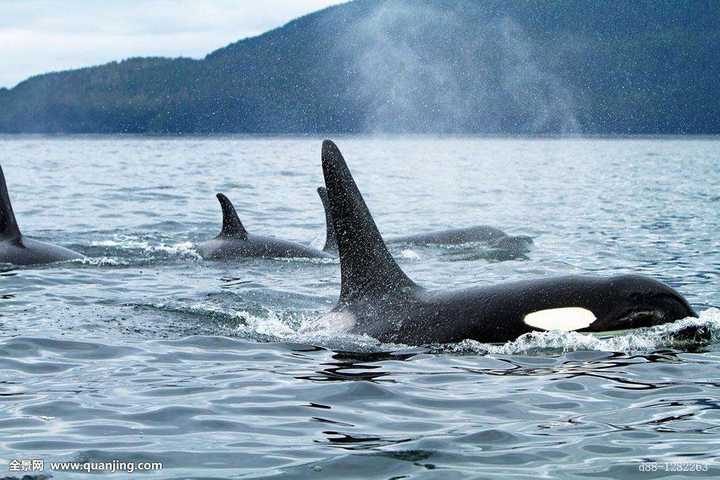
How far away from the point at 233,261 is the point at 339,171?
7978mm

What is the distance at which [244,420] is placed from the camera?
714 cm

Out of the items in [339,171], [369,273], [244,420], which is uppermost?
[339,171]

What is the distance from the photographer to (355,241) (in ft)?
29.6

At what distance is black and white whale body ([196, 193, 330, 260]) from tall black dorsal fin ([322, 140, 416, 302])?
7679 mm

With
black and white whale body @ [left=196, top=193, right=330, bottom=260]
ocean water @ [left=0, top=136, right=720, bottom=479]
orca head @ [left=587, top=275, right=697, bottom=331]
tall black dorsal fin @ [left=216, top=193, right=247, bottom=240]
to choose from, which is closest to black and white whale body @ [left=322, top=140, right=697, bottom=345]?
orca head @ [left=587, top=275, right=697, bottom=331]

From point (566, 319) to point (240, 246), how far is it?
9.41 m

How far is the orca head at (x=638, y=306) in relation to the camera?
8.27 meters

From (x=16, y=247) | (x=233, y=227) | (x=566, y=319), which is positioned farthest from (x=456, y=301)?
(x=233, y=227)

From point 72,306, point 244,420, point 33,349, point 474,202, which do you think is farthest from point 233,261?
point 474,202

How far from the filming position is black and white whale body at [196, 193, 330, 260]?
16922 mm

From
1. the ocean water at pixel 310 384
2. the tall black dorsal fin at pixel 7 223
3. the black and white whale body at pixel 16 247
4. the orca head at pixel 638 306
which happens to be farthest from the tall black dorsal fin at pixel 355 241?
the tall black dorsal fin at pixel 7 223

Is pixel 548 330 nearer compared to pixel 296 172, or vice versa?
pixel 548 330

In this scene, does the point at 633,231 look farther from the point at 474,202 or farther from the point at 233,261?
the point at 474,202

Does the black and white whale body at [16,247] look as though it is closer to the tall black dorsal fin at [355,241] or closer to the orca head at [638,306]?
the tall black dorsal fin at [355,241]
